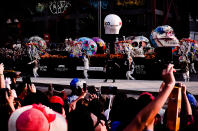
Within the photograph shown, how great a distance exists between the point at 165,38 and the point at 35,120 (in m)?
15.5

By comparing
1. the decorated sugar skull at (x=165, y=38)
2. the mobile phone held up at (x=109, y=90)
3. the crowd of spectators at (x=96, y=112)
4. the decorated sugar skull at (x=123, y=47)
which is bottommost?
the mobile phone held up at (x=109, y=90)

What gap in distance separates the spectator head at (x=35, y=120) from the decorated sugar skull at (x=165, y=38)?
14979mm

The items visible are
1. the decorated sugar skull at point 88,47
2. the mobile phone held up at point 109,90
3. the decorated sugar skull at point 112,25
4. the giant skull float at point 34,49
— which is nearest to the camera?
the mobile phone held up at point 109,90

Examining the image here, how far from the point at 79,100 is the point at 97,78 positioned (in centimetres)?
1698

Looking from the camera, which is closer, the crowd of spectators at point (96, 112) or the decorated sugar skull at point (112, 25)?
the crowd of spectators at point (96, 112)

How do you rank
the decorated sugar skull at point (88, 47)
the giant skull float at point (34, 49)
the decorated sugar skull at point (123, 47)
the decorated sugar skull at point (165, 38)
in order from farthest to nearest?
the giant skull float at point (34, 49) < the decorated sugar skull at point (88, 47) < the decorated sugar skull at point (123, 47) < the decorated sugar skull at point (165, 38)

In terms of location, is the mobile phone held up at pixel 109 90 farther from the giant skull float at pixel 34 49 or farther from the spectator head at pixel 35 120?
the giant skull float at pixel 34 49

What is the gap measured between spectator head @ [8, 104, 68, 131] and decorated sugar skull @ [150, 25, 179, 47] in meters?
15.0

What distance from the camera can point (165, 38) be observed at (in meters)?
16.7

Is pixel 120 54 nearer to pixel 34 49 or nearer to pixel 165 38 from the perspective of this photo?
pixel 165 38

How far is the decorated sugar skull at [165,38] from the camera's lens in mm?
16469

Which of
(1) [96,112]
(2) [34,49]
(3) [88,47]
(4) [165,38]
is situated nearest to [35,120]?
(1) [96,112]

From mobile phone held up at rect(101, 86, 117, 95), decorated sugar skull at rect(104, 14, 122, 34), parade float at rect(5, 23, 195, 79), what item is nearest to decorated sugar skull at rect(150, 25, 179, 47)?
parade float at rect(5, 23, 195, 79)

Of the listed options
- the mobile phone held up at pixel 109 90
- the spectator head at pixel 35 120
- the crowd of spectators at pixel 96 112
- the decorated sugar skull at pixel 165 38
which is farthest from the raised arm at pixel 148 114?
the decorated sugar skull at pixel 165 38
